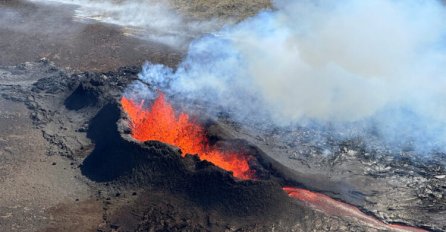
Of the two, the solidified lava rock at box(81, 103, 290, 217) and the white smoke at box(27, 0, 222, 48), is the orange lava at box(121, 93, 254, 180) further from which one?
the white smoke at box(27, 0, 222, 48)

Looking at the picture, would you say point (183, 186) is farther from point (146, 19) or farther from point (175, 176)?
point (146, 19)

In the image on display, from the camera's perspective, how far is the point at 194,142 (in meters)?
20.6

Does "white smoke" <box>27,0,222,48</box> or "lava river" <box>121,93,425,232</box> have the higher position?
"white smoke" <box>27,0,222,48</box>

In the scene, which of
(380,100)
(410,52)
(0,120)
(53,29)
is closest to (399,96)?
(380,100)

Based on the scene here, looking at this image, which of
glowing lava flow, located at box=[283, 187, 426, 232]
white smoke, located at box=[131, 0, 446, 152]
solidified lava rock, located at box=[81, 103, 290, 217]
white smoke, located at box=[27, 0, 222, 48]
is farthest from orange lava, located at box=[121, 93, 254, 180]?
white smoke, located at box=[27, 0, 222, 48]

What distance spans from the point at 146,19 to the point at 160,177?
20678 mm

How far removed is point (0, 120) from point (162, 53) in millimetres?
11556

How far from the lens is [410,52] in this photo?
93.8 feet

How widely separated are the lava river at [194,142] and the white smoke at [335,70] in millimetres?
2238

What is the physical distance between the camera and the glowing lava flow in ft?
56.2

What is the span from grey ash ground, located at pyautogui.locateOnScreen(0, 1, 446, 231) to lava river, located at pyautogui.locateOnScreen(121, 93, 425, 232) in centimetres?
39

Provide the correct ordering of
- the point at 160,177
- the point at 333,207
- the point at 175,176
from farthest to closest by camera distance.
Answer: the point at 160,177, the point at 175,176, the point at 333,207

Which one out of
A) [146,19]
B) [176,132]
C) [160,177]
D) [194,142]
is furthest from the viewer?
[146,19]

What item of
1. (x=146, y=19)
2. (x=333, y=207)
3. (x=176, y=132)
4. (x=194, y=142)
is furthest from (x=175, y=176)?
(x=146, y=19)
